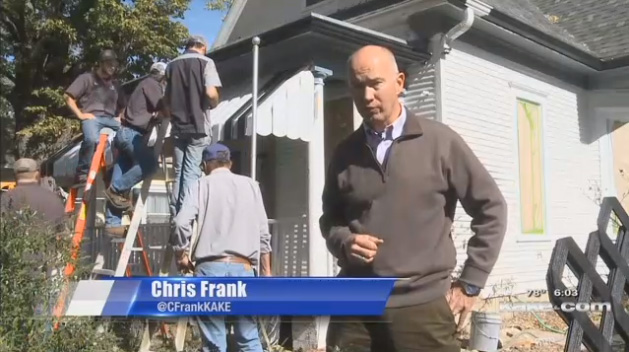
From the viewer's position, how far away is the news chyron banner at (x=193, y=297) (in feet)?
8.37

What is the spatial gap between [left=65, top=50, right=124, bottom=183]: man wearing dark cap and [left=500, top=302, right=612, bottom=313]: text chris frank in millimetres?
2099

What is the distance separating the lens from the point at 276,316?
2.54 meters

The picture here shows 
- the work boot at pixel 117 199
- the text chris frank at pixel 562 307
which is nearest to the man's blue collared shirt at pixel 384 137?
the text chris frank at pixel 562 307

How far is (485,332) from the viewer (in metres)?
2.75

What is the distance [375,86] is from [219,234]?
103 centimetres

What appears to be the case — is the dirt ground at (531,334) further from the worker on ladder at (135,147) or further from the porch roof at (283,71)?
the worker on ladder at (135,147)

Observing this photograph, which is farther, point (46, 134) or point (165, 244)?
point (46, 134)

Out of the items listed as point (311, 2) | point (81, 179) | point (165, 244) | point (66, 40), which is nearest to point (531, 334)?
point (165, 244)

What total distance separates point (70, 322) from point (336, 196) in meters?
1.27

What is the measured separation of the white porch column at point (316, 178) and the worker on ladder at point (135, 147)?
83 centimetres

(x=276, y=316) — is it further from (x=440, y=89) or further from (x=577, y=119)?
(x=577, y=119)

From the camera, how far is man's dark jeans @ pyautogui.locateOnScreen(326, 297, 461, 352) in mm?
1889

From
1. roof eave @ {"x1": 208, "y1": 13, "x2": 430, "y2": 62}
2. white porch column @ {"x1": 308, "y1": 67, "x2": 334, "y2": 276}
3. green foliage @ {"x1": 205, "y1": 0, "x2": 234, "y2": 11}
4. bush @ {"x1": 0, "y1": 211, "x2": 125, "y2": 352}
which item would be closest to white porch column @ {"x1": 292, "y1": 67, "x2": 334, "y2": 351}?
white porch column @ {"x1": 308, "y1": 67, "x2": 334, "y2": 276}

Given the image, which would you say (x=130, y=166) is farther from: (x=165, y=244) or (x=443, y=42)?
(x=443, y=42)
